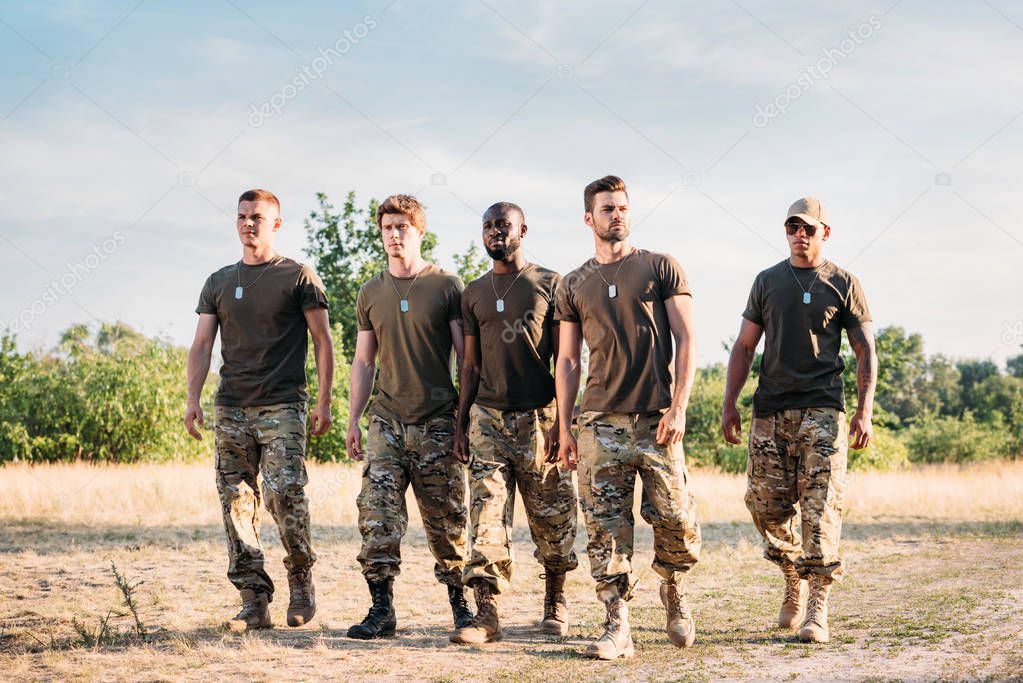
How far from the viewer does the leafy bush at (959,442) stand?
113 feet

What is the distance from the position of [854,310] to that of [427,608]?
4.08 m

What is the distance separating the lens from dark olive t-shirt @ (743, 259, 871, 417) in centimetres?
617

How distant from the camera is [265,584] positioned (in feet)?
21.7

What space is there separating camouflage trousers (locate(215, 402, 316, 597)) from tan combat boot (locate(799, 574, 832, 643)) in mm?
3303

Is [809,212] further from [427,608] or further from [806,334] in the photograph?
[427,608]

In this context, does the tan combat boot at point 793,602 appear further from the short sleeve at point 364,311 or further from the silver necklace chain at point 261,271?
the silver necklace chain at point 261,271

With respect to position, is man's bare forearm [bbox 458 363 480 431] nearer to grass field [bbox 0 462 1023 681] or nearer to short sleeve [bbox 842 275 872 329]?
grass field [bbox 0 462 1023 681]

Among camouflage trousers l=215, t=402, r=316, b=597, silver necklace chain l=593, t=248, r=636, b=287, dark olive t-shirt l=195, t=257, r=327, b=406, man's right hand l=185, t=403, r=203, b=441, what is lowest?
camouflage trousers l=215, t=402, r=316, b=597

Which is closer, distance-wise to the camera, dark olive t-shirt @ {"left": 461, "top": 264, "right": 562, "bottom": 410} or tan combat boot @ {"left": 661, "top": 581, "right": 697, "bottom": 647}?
tan combat boot @ {"left": 661, "top": 581, "right": 697, "bottom": 647}

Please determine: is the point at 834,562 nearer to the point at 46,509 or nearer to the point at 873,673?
the point at 873,673

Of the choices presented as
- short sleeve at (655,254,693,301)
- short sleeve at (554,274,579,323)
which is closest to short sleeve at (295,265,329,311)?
short sleeve at (554,274,579,323)

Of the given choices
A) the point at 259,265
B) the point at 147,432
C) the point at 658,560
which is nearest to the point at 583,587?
the point at 658,560

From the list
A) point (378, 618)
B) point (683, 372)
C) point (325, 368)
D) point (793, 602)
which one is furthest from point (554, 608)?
point (325, 368)

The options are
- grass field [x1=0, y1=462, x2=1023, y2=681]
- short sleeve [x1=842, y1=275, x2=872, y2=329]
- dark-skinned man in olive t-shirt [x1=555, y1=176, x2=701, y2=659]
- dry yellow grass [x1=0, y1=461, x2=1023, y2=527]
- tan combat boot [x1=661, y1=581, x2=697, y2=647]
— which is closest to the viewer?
grass field [x1=0, y1=462, x2=1023, y2=681]
